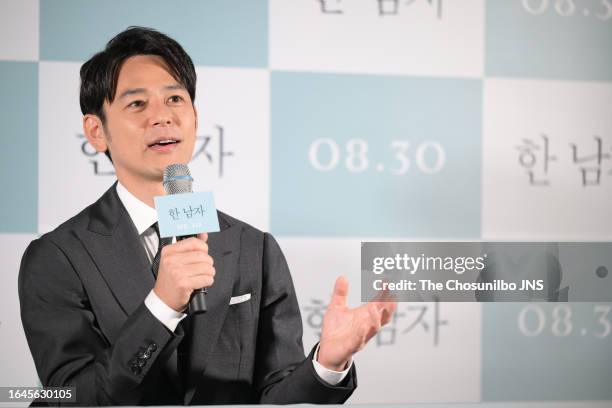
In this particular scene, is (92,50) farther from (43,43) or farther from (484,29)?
(484,29)

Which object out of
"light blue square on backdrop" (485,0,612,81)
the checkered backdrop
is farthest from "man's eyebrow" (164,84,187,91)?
"light blue square on backdrop" (485,0,612,81)

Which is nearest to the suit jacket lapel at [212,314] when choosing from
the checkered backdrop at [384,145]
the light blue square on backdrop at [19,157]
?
the checkered backdrop at [384,145]

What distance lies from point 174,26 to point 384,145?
795 mm

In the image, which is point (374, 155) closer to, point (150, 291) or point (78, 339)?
point (150, 291)

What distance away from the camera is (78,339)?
160 cm

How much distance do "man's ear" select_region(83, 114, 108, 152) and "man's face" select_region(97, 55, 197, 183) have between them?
29 mm

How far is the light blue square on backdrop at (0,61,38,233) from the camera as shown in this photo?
192 centimetres

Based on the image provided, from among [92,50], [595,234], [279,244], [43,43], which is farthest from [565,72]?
[43,43]

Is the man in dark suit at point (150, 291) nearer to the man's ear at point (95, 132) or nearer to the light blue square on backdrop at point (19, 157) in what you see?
the man's ear at point (95, 132)

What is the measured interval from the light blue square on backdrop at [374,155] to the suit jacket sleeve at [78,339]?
0.66m

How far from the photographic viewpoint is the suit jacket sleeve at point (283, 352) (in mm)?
1624

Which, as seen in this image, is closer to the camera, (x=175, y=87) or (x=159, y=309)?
(x=159, y=309)

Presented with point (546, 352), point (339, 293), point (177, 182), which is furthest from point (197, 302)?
point (546, 352)

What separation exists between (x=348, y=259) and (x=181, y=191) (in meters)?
0.78
